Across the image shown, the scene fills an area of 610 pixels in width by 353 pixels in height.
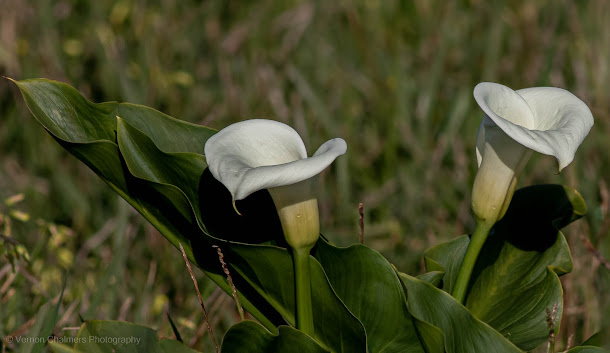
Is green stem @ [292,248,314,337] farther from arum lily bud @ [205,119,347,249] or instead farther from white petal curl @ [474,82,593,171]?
white petal curl @ [474,82,593,171]

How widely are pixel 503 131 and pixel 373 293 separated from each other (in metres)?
0.27

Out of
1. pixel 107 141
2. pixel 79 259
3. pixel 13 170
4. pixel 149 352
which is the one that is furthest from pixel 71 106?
pixel 13 170

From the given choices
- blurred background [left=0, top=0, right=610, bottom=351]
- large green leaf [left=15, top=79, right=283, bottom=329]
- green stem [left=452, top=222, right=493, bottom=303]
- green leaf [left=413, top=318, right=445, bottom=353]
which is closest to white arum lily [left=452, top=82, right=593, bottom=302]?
green stem [left=452, top=222, right=493, bottom=303]

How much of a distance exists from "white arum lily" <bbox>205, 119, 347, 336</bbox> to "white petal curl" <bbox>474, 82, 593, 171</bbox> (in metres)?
0.20

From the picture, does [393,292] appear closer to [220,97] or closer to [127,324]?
[127,324]

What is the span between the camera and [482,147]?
37.8 inches

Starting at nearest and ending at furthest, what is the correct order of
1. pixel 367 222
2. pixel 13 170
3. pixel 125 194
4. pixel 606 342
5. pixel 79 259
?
1. pixel 606 342
2. pixel 125 194
3. pixel 79 259
4. pixel 367 222
5. pixel 13 170

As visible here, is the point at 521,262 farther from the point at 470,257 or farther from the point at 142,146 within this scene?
the point at 142,146

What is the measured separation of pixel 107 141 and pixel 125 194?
0.12 meters

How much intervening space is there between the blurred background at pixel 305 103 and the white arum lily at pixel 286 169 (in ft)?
1.51

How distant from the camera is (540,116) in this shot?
0.98 meters

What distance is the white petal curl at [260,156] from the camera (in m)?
0.79

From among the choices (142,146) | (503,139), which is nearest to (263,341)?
(142,146)

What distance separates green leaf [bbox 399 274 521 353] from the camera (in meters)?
0.88
